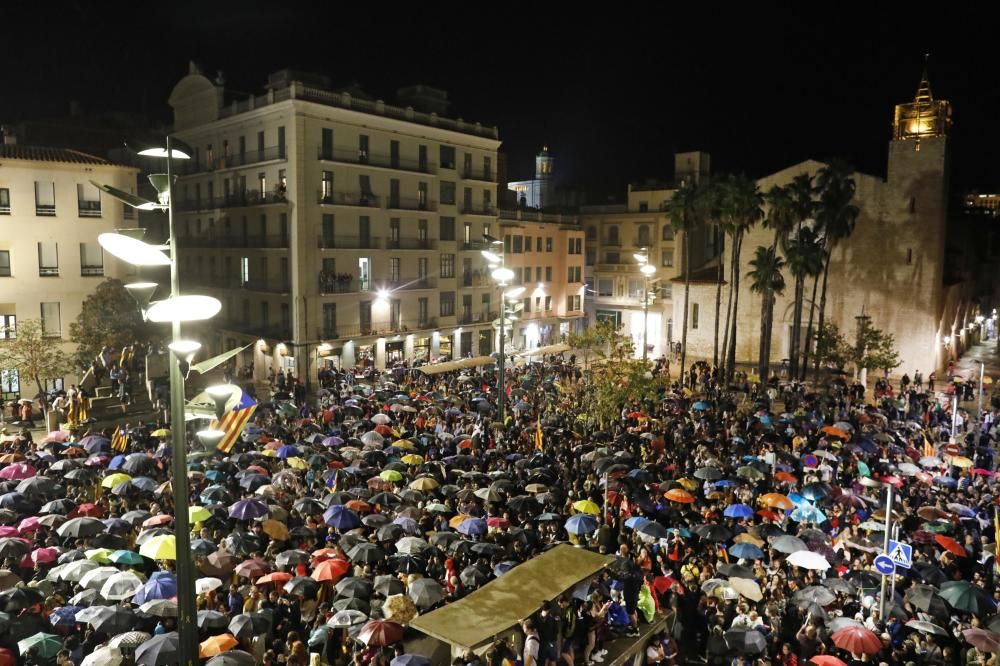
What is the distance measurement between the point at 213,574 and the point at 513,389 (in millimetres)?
20196

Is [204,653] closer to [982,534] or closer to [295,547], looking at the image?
[295,547]

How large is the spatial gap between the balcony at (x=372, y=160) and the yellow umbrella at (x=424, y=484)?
27650 millimetres

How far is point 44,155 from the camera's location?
35.2 m

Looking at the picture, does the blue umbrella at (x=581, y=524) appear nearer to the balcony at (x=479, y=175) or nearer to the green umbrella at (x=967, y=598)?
the green umbrella at (x=967, y=598)

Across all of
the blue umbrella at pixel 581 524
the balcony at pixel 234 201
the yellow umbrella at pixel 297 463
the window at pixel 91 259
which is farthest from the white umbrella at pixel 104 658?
the balcony at pixel 234 201

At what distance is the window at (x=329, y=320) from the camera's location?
1662 inches

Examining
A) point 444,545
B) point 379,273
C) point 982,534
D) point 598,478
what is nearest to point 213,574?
point 444,545

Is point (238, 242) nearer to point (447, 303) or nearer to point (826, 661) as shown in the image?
point (447, 303)

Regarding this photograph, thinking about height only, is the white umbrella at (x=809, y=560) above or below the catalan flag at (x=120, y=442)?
below

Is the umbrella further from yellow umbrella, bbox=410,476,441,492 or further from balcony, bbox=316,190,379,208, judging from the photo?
balcony, bbox=316,190,379,208

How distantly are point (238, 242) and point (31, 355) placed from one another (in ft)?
52.4

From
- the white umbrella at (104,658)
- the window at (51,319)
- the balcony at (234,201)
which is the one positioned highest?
the balcony at (234,201)

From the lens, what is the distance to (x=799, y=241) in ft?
142

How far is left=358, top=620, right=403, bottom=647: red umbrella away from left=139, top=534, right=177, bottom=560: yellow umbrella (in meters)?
4.25
